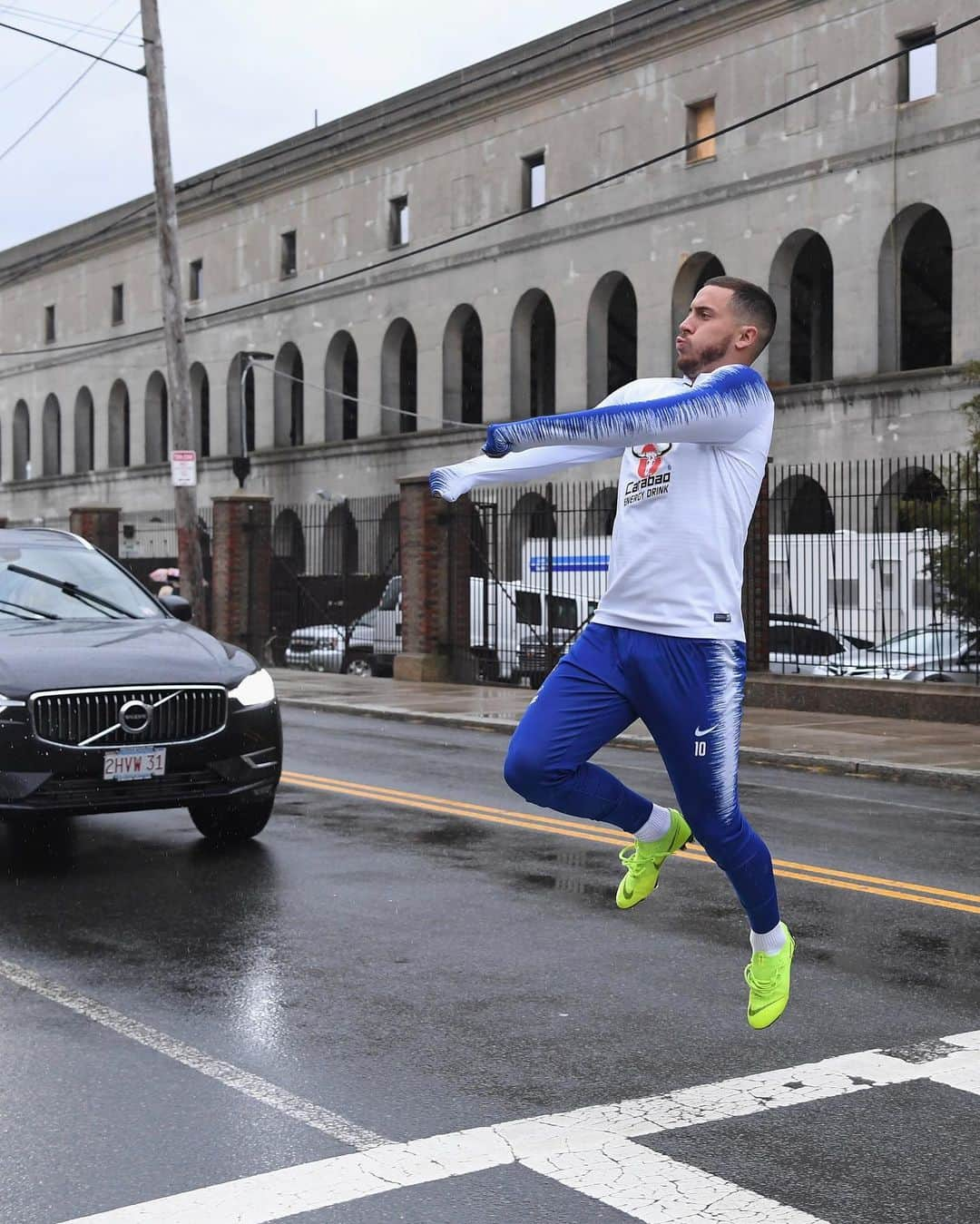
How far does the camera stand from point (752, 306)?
16.0ft

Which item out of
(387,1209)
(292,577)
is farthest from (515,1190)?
(292,577)

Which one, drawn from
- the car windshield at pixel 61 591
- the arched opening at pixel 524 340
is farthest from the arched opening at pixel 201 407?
the car windshield at pixel 61 591

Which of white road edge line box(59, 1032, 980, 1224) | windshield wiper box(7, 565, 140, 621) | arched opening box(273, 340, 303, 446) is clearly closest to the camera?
white road edge line box(59, 1032, 980, 1224)

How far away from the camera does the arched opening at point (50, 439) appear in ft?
195

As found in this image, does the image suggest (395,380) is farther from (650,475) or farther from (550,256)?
(650,475)

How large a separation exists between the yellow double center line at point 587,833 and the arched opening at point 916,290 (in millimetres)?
22730

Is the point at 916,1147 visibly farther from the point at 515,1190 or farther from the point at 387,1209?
the point at 387,1209

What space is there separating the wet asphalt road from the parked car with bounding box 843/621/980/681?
401 inches

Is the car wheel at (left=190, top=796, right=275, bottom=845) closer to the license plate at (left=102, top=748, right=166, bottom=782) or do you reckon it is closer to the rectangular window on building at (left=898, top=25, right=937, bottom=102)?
the license plate at (left=102, top=748, right=166, bottom=782)

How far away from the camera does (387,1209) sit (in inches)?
153

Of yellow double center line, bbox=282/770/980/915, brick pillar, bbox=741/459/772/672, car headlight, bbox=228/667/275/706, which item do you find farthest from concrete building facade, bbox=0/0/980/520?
car headlight, bbox=228/667/275/706

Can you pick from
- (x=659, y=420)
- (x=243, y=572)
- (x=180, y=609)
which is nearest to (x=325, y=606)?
(x=243, y=572)

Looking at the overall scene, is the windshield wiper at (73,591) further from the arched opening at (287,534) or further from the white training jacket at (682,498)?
the arched opening at (287,534)

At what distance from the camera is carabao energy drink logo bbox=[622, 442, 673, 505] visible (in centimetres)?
481
